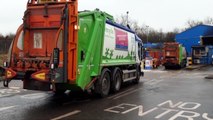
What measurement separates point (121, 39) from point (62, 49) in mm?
5066

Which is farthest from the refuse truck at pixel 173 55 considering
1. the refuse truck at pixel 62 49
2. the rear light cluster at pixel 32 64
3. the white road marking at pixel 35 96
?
the rear light cluster at pixel 32 64

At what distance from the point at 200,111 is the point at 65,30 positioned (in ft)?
14.7

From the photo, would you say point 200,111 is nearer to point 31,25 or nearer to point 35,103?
point 35,103

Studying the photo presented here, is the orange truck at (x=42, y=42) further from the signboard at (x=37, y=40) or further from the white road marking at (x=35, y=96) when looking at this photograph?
the white road marking at (x=35, y=96)

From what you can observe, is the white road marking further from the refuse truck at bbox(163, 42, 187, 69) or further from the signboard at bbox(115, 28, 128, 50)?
the refuse truck at bbox(163, 42, 187, 69)

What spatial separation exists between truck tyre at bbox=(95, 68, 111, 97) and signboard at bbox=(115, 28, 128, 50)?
5.39ft

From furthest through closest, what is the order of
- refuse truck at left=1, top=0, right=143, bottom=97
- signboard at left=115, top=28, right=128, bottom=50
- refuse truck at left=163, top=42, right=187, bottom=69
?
refuse truck at left=163, top=42, right=187, bottom=69 < signboard at left=115, top=28, right=128, bottom=50 < refuse truck at left=1, top=0, right=143, bottom=97

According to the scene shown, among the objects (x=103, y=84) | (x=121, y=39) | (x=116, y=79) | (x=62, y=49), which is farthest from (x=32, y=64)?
(x=121, y=39)

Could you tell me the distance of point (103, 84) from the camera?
38.5ft

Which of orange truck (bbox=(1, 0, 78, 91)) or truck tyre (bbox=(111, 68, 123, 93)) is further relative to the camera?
truck tyre (bbox=(111, 68, 123, 93))

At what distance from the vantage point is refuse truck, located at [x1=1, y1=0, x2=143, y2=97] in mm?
9172

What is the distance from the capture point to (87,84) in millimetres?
10320

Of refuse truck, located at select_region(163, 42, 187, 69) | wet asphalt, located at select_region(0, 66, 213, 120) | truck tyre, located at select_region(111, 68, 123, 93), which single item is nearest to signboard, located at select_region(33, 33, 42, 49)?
wet asphalt, located at select_region(0, 66, 213, 120)

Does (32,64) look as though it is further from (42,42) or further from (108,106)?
(108,106)
